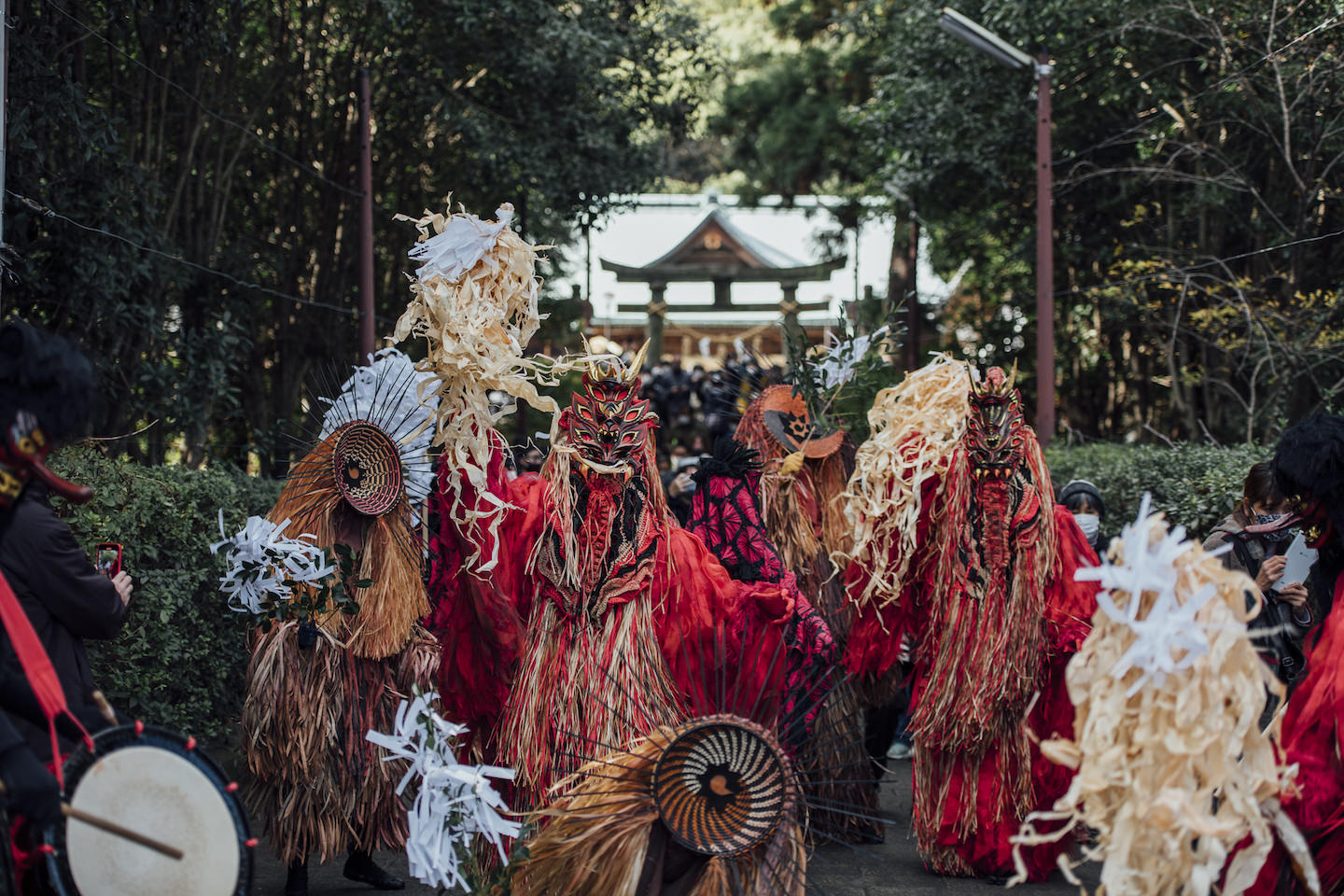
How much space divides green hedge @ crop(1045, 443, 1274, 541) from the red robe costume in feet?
12.2

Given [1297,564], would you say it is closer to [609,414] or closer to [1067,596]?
[1067,596]

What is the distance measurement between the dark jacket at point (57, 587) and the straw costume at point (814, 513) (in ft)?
10.3

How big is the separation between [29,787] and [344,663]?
2.16 meters

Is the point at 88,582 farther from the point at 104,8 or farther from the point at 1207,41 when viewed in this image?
the point at 1207,41

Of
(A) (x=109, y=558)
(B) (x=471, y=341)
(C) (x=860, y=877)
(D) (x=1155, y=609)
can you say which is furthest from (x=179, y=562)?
(D) (x=1155, y=609)

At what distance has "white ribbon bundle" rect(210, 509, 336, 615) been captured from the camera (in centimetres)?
440

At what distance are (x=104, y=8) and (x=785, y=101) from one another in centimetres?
1255

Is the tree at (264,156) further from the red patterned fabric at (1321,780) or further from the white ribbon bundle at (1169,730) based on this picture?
the red patterned fabric at (1321,780)

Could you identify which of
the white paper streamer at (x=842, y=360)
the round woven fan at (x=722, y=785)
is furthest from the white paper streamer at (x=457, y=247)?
the white paper streamer at (x=842, y=360)

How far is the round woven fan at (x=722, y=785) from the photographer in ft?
11.2

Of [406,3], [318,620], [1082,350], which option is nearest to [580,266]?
[1082,350]

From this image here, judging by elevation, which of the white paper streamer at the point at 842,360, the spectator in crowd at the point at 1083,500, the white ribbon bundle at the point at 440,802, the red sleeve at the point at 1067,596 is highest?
the white paper streamer at the point at 842,360

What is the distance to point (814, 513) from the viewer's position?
612cm

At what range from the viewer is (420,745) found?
11.2 ft
